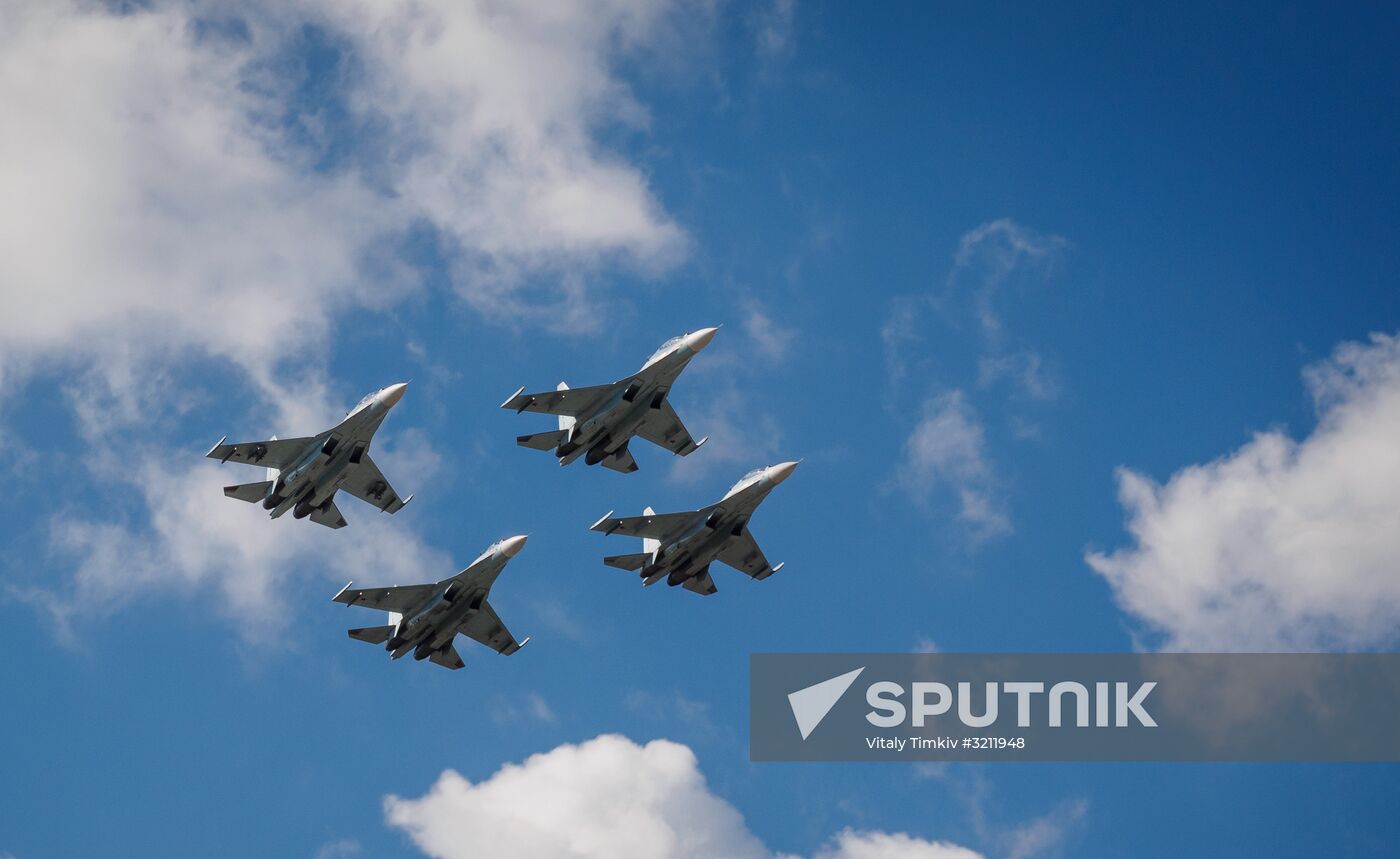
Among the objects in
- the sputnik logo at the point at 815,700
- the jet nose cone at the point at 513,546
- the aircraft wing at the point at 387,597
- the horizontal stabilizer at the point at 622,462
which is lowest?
the sputnik logo at the point at 815,700

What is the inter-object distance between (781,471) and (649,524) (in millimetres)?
10474

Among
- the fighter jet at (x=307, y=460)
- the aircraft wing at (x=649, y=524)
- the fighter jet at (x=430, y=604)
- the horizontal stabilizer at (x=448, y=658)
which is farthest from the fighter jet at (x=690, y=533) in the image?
the fighter jet at (x=307, y=460)

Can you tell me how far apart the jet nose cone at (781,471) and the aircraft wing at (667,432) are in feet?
26.8

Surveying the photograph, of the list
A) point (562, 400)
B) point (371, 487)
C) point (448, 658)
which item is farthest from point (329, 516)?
point (562, 400)

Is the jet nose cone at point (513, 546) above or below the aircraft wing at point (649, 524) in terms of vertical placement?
below

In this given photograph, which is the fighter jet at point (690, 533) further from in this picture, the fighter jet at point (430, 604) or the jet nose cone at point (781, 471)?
the fighter jet at point (430, 604)

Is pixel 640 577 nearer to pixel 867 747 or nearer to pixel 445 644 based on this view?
pixel 445 644

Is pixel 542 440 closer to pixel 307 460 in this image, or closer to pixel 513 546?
pixel 513 546

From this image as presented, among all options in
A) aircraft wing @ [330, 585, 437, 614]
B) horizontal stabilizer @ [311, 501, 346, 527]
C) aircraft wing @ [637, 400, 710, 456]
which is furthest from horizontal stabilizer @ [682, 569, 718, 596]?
horizontal stabilizer @ [311, 501, 346, 527]

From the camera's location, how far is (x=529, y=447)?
9781 centimetres

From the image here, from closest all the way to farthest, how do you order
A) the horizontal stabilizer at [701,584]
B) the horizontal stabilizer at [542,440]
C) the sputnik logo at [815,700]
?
1. the sputnik logo at [815,700]
2. the horizontal stabilizer at [542,440]
3. the horizontal stabilizer at [701,584]

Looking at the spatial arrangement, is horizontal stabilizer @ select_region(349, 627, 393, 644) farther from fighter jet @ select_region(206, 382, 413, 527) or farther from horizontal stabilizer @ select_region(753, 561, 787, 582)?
horizontal stabilizer @ select_region(753, 561, 787, 582)

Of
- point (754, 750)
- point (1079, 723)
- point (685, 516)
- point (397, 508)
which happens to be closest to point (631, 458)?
point (685, 516)

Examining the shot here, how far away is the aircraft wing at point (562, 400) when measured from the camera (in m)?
95.8
